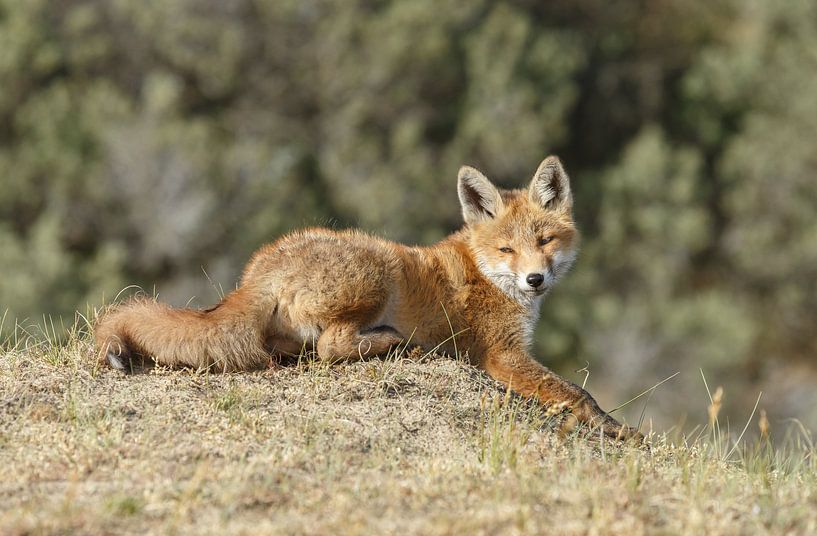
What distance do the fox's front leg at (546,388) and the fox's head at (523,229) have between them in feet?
1.68

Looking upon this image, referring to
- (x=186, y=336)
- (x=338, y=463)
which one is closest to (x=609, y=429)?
(x=338, y=463)

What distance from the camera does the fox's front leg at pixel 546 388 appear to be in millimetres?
6059

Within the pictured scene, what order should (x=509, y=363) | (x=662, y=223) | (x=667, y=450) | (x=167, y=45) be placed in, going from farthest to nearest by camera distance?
(x=662, y=223) → (x=167, y=45) → (x=509, y=363) → (x=667, y=450)

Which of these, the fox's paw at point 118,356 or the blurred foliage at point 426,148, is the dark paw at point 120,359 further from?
the blurred foliage at point 426,148

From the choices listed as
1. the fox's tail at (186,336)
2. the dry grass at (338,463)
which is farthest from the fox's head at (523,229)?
the fox's tail at (186,336)

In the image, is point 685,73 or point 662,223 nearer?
point 662,223

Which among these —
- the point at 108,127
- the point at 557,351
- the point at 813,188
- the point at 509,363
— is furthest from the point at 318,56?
the point at 509,363

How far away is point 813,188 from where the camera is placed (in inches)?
881

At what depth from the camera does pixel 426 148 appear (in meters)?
21.1

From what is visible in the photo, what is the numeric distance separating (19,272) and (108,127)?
3.38 m

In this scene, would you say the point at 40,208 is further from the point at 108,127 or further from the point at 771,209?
the point at 771,209

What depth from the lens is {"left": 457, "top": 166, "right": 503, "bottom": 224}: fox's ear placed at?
7129mm

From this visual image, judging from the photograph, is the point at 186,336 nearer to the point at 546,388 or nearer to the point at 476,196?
the point at 546,388

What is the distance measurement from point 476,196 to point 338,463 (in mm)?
3089
